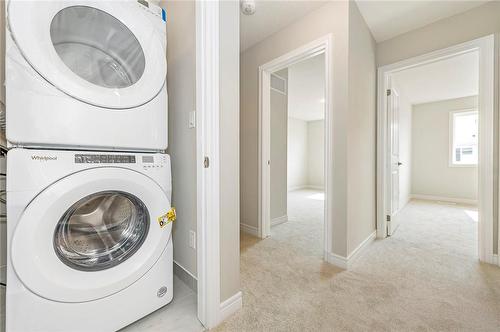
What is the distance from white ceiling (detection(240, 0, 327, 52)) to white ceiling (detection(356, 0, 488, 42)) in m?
0.50

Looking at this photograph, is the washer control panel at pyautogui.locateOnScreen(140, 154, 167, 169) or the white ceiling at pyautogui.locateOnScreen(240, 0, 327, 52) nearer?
the washer control panel at pyautogui.locateOnScreen(140, 154, 167, 169)

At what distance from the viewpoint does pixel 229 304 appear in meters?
1.20

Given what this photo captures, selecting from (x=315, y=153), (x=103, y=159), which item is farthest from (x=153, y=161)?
(x=315, y=153)

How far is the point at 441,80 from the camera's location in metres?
3.59

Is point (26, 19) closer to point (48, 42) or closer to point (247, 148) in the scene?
point (48, 42)

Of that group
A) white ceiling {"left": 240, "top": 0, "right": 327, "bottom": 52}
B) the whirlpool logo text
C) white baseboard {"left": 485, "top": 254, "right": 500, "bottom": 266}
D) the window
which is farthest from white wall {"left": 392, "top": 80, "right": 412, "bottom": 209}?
the whirlpool logo text

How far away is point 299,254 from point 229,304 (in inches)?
41.0

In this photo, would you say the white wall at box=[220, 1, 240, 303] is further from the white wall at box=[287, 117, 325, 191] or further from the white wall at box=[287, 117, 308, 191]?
the white wall at box=[287, 117, 325, 191]

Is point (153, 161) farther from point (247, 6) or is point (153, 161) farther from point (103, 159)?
point (247, 6)

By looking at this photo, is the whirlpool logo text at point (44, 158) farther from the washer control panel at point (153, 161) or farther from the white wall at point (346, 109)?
the white wall at point (346, 109)

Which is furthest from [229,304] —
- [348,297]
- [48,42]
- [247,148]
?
[247,148]

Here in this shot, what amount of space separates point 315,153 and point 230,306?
662 centimetres

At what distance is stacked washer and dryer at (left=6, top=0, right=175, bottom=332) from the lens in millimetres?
791

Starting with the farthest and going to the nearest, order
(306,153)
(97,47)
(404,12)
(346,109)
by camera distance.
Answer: (306,153) < (404,12) < (346,109) < (97,47)
